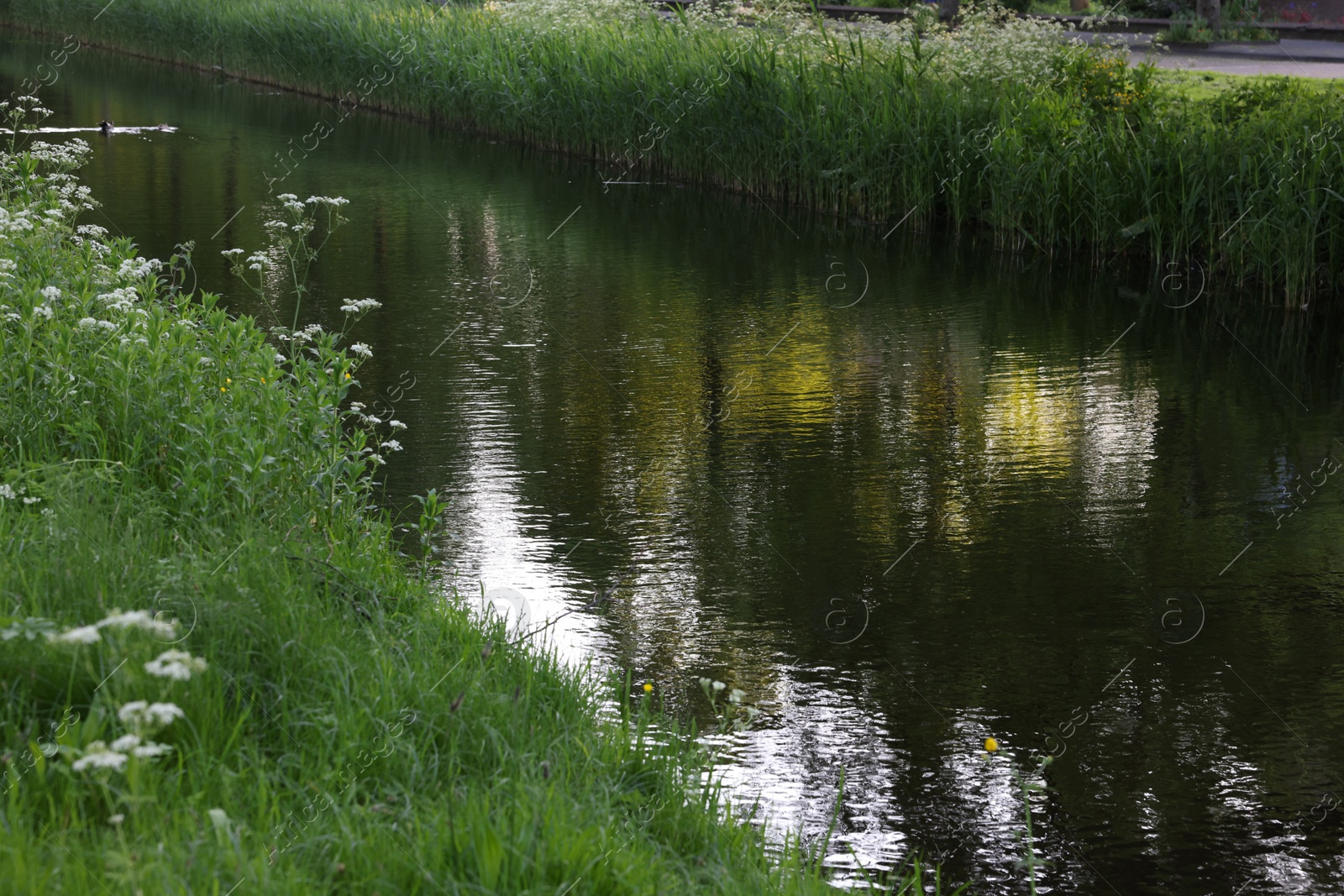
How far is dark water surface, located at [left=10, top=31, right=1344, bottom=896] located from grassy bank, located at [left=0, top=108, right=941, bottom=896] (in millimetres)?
703

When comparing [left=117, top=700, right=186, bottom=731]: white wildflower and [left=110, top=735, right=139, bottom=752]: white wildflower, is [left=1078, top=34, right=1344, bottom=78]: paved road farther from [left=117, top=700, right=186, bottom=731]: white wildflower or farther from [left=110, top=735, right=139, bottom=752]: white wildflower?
[left=110, top=735, right=139, bottom=752]: white wildflower

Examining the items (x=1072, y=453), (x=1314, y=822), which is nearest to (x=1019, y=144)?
(x=1072, y=453)

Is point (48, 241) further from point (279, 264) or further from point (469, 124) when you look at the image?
point (469, 124)

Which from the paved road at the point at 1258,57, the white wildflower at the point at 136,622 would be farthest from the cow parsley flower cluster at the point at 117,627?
the paved road at the point at 1258,57

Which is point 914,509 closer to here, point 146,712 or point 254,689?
point 254,689

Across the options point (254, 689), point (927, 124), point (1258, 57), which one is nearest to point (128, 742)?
point (254, 689)

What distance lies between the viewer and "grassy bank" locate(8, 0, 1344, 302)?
12.0 meters

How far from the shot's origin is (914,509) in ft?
23.2

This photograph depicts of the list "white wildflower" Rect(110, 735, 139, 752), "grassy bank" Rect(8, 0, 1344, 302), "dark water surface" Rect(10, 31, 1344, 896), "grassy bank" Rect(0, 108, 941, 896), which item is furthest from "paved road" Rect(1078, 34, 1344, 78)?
"white wildflower" Rect(110, 735, 139, 752)

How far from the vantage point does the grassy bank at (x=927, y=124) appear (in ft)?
39.3

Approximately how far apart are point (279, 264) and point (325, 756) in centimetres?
942

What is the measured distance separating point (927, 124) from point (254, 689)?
1161 cm

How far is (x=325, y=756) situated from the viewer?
3.42 meters

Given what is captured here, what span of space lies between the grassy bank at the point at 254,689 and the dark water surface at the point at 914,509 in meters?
0.70
